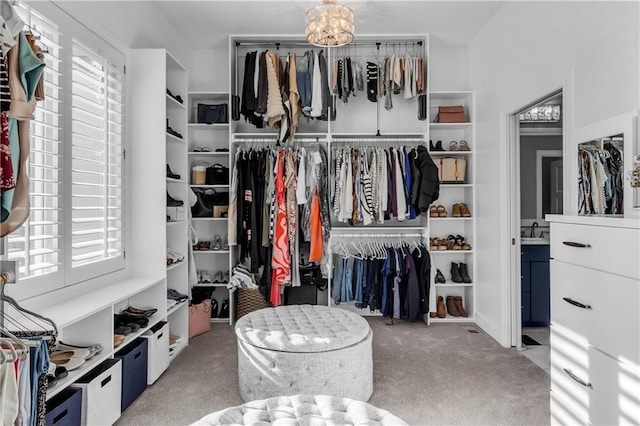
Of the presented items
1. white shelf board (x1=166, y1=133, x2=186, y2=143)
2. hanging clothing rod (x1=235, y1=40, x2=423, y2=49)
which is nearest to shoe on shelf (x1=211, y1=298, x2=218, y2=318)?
white shelf board (x1=166, y1=133, x2=186, y2=143)

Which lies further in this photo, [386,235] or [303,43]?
[303,43]

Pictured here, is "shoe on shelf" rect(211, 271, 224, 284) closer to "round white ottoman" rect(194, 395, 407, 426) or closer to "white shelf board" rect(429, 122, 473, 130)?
"round white ottoman" rect(194, 395, 407, 426)

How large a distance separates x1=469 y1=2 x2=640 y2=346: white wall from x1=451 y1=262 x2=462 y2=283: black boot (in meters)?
0.19

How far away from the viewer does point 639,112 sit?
1812mm

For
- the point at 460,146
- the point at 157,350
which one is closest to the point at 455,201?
the point at 460,146

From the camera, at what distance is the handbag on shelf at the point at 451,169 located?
4027 millimetres

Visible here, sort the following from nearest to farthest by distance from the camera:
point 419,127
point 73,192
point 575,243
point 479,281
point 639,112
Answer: point 575,243 < point 639,112 < point 73,192 < point 479,281 < point 419,127

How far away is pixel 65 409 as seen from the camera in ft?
5.67

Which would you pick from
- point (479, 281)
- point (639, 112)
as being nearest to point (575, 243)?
point (639, 112)

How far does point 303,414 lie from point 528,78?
285 cm

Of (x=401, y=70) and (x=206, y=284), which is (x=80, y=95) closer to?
(x=206, y=284)

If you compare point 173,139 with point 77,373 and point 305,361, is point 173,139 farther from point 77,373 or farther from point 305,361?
point 305,361

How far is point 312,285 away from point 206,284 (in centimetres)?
107

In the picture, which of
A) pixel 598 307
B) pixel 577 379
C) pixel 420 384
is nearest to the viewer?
pixel 598 307
